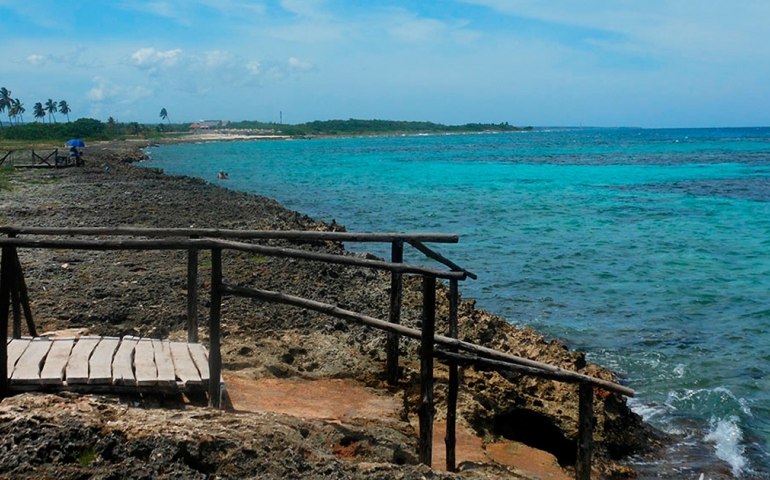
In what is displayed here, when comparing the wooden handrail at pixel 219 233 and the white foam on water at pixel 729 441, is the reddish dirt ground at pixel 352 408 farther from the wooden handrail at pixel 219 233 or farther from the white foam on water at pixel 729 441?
the white foam on water at pixel 729 441

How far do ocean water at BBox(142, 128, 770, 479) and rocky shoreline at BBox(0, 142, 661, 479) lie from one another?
42.6 inches

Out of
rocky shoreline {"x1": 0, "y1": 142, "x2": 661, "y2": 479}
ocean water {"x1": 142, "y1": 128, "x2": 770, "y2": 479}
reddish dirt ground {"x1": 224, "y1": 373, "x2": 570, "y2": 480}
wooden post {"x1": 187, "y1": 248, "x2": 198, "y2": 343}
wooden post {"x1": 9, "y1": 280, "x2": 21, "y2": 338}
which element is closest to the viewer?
rocky shoreline {"x1": 0, "y1": 142, "x2": 661, "y2": 479}

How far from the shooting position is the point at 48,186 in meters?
26.7

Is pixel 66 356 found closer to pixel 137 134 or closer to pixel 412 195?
pixel 412 195

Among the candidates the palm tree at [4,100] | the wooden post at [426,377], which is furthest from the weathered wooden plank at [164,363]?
the palm tree at [4,100]

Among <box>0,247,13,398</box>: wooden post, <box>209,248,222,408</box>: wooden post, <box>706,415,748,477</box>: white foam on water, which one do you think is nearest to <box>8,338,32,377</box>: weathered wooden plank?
<box>0,247,13,398</box>: wooden post

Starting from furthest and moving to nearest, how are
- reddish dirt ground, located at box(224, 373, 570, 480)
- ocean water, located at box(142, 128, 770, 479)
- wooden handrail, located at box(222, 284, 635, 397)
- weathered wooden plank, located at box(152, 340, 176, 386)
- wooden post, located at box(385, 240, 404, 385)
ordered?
ocean water, located at box(142, 128, 770, 479) < wooden post, located at box(385, 240, 404, 385) < reddish dirt ground, located at box(224, 373, 570, 480) < weathered wooden plank, located at box(152, 340, 176, 386) < wooden handrail, located at box(222, 284, 635, 397)

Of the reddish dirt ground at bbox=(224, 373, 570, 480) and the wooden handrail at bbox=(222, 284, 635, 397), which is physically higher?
the wooden handrail at bbox=(222, 284, 635, 397)

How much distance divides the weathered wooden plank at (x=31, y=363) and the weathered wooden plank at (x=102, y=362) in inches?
14.7

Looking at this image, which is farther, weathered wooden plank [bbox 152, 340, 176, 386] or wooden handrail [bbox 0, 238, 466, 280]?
wooden handrail [bbox 0, 238, 466, 280]

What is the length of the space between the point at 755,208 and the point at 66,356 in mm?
28766

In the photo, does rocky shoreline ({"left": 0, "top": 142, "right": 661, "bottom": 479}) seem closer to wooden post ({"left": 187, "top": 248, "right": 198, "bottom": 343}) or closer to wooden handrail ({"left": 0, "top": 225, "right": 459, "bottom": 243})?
wooden post ({"left": 187, "top": 248, "right": 198, "bottom": 343})

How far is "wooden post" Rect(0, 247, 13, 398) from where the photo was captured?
5.15 m

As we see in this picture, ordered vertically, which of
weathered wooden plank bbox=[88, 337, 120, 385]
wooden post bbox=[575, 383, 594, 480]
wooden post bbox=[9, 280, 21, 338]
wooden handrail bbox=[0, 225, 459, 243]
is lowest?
wooden post bbox=[575, 383, 594, 480]
